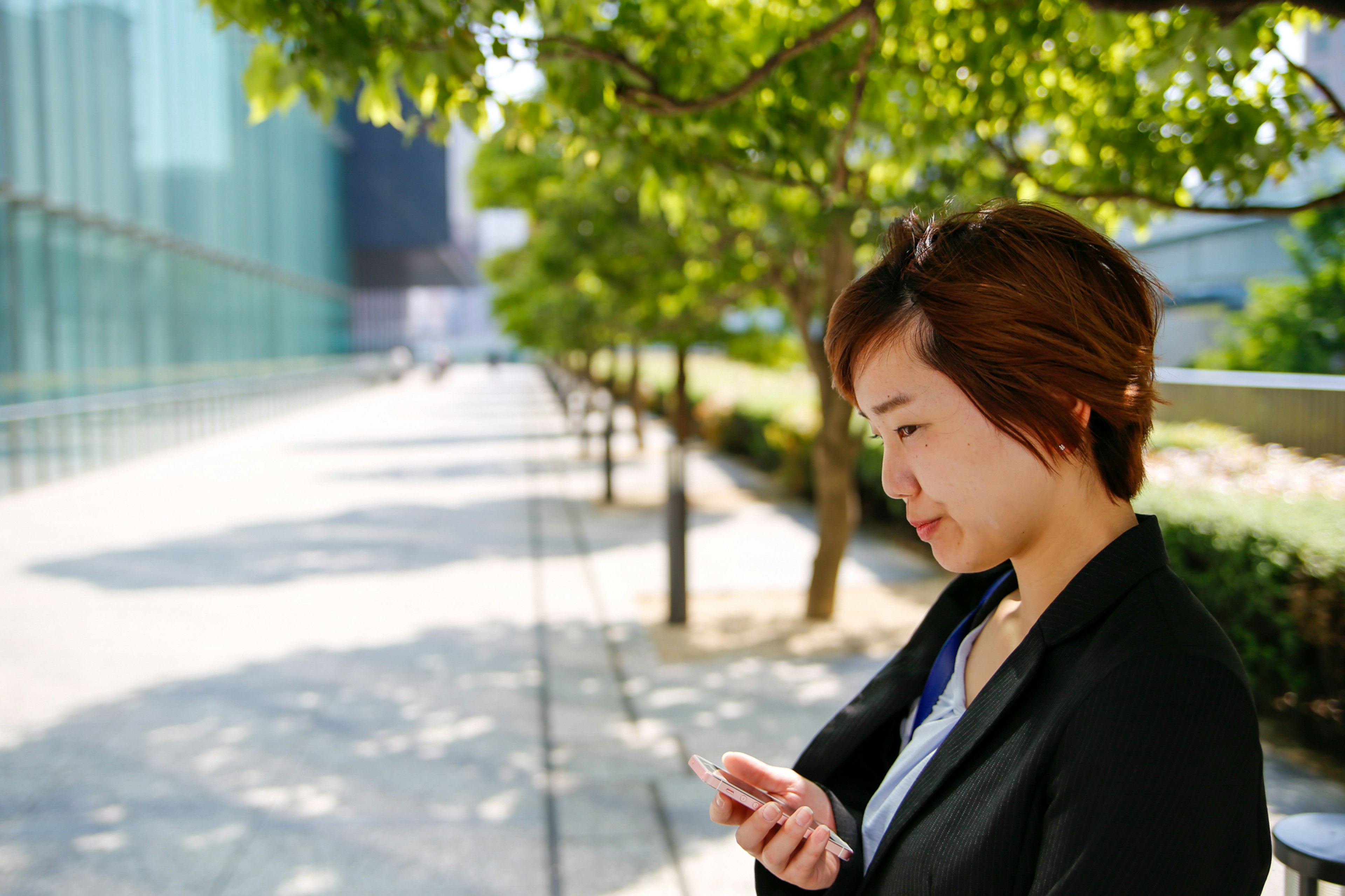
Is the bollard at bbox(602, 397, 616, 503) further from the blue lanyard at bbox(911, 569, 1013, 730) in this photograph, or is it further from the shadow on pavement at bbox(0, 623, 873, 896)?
the blue lanyard at bbox(911, 569, 1013, 730)

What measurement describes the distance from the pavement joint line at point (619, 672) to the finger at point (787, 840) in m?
2.35

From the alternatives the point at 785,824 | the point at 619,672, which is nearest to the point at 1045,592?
the point at 785,824

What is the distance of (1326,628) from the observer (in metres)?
4.24

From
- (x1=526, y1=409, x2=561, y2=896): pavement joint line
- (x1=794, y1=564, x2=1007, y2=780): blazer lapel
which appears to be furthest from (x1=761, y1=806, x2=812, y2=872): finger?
(x1=526, y1=409, x2=561, y2=896): pavement joint line

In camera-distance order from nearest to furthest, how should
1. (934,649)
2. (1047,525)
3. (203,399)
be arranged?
1. (1047,525)
2. (934,649)
3. (203,399)

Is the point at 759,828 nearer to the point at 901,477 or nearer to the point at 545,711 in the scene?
the point at 901,477


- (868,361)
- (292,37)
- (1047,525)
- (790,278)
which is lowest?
(1047,525)

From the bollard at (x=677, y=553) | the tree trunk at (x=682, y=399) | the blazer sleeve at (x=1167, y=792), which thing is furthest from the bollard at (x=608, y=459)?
the blazer sleeve at (x=1167, y=792)

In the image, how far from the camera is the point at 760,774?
5.38 feet

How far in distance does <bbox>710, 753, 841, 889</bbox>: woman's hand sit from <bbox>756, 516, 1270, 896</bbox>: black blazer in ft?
0.30

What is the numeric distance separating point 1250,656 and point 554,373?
37139mm

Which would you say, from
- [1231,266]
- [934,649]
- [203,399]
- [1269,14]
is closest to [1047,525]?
[934,649]

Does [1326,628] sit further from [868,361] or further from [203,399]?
[203,399]

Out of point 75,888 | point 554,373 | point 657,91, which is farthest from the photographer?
point 554,373
